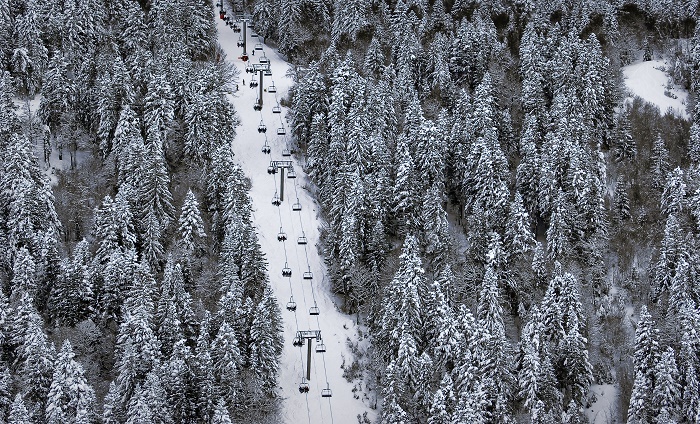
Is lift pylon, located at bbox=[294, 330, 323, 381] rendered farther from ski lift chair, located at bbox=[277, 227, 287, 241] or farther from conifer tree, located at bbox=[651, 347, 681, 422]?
conifer tree, located at bbox=[651, 347, 681, 422]

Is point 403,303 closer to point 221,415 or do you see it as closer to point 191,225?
point 221,415

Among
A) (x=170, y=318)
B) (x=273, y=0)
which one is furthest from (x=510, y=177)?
(x=273, y=0)

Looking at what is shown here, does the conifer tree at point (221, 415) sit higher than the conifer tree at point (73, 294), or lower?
lower

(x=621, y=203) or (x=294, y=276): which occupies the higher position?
(x=621, y=203)

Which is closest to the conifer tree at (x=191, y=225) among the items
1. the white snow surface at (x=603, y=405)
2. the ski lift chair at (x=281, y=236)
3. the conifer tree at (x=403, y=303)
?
the ski lift chair at (x=281, y=236)

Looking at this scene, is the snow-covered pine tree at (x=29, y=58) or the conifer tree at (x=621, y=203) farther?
the snow-covered pine tree at (x=29, y=58)

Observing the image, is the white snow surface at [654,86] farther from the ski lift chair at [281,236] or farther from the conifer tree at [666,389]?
the conifer tree at [666,389]

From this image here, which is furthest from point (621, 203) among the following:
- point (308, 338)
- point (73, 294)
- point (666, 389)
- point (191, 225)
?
point (73, 294)
